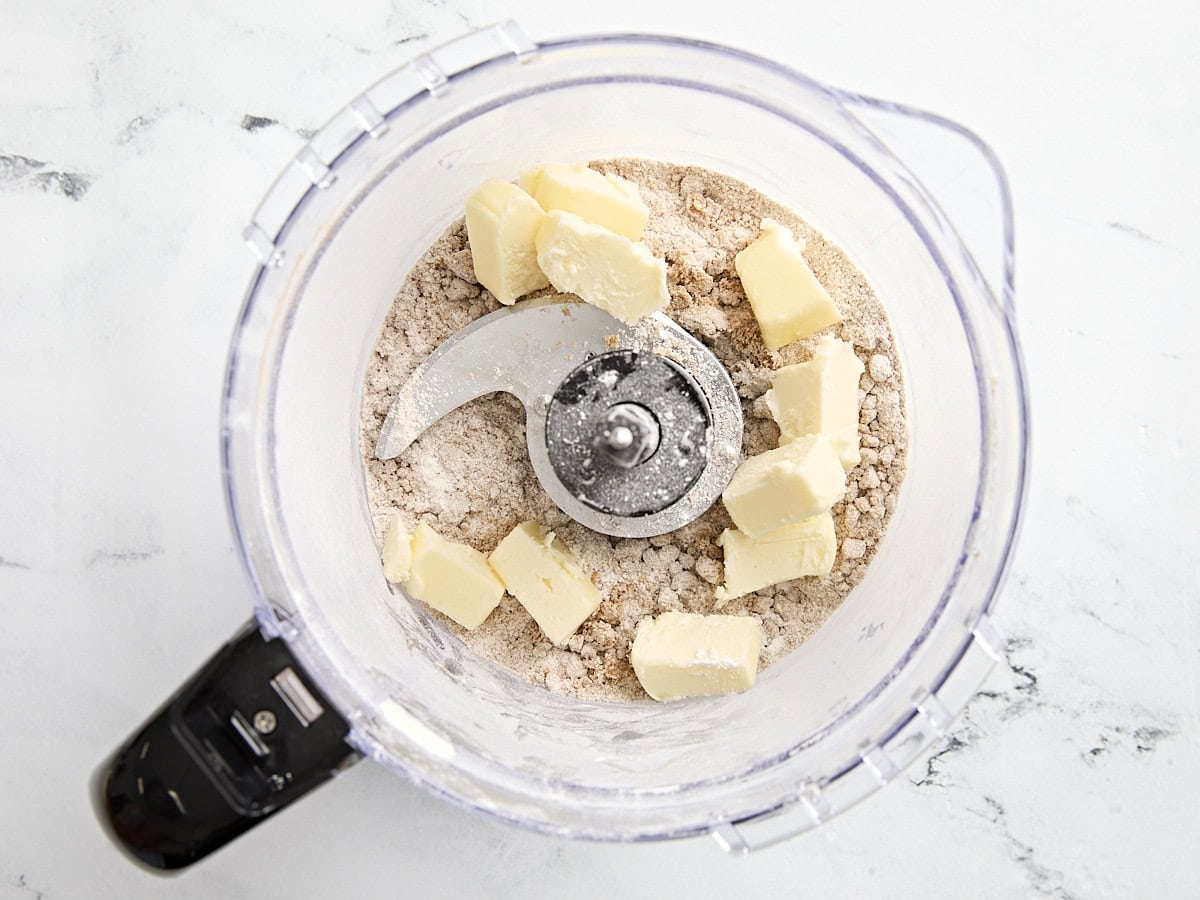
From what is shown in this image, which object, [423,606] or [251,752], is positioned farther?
[423,606]

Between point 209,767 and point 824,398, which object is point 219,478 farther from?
point 824,398

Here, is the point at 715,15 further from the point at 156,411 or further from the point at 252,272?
the point at 156,411

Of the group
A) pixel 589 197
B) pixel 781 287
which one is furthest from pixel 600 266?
pixel 781 287

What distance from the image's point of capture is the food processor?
0.91 m

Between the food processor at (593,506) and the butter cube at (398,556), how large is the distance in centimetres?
4

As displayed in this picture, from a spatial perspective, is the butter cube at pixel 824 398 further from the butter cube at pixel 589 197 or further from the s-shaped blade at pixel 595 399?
the butter cube at pixel 589 197

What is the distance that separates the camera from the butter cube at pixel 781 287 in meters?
1.08

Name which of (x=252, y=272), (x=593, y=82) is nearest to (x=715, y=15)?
(x=593, y=82)

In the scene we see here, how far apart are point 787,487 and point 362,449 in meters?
0.51

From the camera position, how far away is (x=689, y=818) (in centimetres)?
101

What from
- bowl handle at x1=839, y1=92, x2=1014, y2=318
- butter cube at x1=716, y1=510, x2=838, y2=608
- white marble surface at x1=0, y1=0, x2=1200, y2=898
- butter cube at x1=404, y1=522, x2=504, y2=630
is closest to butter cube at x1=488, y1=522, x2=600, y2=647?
butter cube at x1=404, y1=522, x2=504, y2=630

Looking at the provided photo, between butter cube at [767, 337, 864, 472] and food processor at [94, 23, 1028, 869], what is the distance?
117mm

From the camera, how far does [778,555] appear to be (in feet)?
3.64

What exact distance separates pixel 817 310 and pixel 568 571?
413mm
